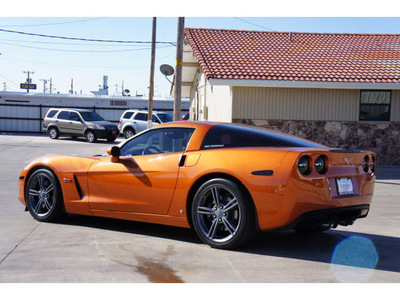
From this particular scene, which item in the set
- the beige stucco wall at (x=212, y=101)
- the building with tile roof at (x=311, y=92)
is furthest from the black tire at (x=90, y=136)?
the building with tile roof at (x=311, y=92)

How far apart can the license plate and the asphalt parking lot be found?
0.65m

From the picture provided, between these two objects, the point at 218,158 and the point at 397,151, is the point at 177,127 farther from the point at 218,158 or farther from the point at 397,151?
the point at 397,151

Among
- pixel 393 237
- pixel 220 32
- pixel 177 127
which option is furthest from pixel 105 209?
pixel 220 32

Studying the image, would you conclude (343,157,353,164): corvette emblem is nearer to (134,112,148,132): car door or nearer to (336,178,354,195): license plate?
(336,178,354,195): license plate

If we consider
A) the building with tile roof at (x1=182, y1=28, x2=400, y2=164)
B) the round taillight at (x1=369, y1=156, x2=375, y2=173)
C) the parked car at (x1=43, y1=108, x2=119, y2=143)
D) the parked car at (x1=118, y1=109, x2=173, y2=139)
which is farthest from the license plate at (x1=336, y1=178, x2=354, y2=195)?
the parked car at (x1=118, y1=109, x2=173, y2=139)

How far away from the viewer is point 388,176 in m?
15.0

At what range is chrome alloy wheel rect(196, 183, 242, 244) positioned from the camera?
545 cm

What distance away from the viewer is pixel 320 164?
17.5 feet

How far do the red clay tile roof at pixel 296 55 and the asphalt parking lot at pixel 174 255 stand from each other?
36.3 ft

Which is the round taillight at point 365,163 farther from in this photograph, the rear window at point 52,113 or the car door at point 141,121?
the rear window at point 52,113

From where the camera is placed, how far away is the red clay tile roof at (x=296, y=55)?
58.6ft

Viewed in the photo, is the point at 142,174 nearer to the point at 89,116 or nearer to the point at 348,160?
the point at 348,160

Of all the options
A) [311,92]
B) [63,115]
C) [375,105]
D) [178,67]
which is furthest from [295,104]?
[63,115]
